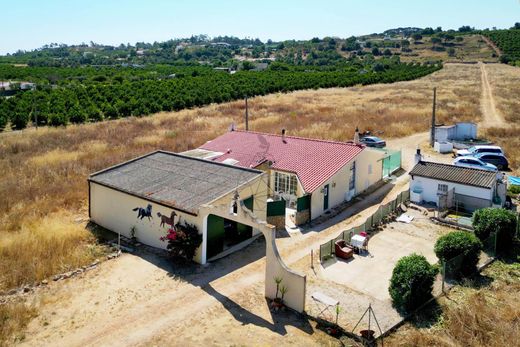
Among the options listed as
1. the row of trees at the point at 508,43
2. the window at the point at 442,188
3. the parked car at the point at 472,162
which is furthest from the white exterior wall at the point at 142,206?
the row of trees at the point at 508,43

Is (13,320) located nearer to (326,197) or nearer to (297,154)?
(326,197)

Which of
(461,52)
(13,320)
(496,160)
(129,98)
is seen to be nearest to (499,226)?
(496,160)

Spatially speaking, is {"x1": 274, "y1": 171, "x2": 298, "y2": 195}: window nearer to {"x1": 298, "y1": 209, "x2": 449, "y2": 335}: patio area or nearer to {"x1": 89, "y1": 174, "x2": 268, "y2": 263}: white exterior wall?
{"x1": 89, "y1": 174, "x2": 268, "y2": 263}: white exterior wall

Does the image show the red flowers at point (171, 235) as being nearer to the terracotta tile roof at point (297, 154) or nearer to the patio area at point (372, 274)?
the patio area at point (372, 274)

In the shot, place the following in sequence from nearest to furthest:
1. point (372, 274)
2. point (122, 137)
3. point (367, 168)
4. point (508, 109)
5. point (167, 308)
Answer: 1. point (167, 308)
2. point (372, 274)
3. point (367, 168)
4. point (122, 137)
5. point (508, 109)

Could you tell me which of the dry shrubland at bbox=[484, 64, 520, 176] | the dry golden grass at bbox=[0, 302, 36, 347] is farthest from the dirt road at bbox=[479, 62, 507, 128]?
the dry golden grass at bbox=[0, 302, 36, 347]

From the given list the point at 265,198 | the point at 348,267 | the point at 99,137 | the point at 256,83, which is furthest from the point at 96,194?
the point at 256,83
